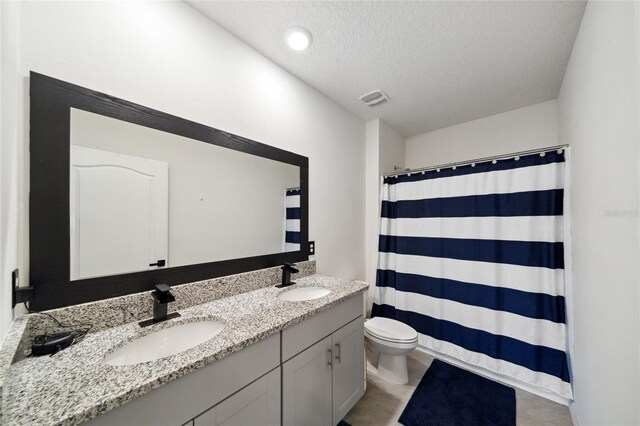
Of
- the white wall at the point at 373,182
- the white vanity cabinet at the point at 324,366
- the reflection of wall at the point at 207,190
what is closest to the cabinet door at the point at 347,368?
the white vanity cabinet at the point at 324,366

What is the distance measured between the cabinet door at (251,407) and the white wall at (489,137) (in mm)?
2893

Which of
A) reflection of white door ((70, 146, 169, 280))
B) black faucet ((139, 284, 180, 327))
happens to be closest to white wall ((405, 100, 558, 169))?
reflection of white door ((70, 146, 169, 280))

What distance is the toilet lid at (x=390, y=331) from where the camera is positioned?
5.90 ft

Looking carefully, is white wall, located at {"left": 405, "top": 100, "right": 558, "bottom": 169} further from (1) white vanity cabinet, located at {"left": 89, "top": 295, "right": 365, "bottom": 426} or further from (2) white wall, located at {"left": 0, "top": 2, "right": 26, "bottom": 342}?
(2) white wall, located at {"left": 0, "top": 2, "right": 26, "bottom": 342}

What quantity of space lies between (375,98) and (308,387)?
2.29 metres

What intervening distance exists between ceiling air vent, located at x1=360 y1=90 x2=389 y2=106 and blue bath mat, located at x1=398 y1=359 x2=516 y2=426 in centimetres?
248

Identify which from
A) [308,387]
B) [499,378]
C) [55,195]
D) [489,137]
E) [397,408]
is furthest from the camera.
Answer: [489,137]

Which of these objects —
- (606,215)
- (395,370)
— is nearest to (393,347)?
(395,370)

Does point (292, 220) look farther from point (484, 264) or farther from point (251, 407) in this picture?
point (484, 264)

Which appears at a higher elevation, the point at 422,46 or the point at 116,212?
the point at 422,46

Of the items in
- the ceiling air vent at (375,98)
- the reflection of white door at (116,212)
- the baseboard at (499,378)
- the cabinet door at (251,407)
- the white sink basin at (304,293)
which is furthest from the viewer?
the ceiling air vent at (375,98)

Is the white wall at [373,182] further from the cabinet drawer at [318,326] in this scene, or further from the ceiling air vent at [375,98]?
the cabinet drawer at [318,326]

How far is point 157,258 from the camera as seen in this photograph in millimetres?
1158

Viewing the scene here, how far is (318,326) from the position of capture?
125 centimetres
